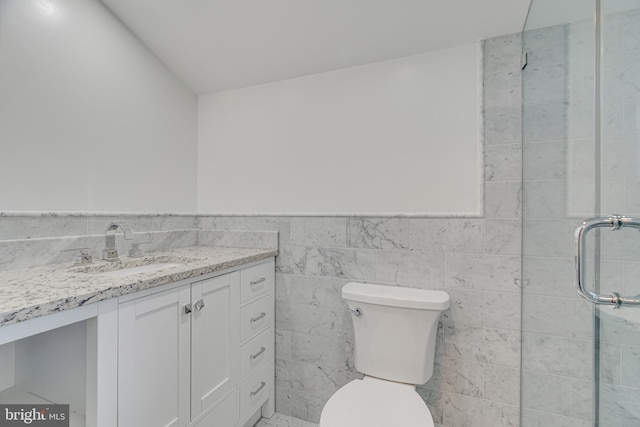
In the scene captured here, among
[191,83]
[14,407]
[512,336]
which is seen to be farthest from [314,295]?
[191,83]

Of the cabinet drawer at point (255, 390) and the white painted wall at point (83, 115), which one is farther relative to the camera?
the cabinet drawer at point (255, 390)

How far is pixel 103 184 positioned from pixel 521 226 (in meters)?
2.07

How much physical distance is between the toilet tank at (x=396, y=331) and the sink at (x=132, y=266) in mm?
880

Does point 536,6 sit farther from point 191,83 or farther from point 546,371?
point 191,83

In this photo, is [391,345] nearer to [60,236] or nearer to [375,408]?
[375,408]

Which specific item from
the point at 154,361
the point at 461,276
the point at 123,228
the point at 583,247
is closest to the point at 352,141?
the point at 461,276

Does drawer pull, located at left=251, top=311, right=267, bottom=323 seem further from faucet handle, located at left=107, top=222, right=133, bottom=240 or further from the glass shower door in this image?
the glass shower door

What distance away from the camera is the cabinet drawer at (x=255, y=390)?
1.53 metres

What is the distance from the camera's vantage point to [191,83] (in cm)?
201

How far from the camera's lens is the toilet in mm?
1187

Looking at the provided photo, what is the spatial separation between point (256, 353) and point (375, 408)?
0.76 meters

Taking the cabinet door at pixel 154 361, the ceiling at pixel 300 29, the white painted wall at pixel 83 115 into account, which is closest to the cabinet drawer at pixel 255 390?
the cabinet door at pixel 154 361

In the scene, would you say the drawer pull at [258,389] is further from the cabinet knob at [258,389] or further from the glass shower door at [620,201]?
the glass shower door at [620,201]

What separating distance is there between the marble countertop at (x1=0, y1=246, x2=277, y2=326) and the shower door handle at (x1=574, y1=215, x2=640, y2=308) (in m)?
1.29
